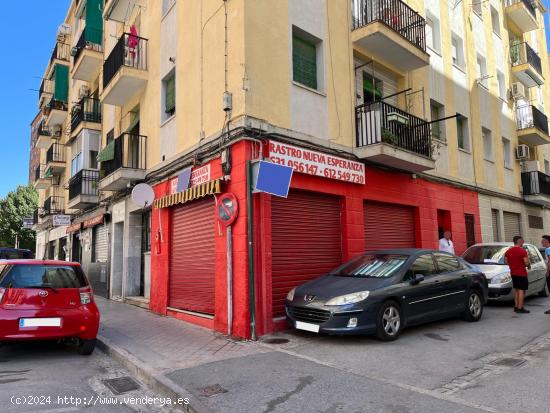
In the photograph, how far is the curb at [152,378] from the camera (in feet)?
14.6

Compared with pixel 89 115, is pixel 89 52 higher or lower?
higher

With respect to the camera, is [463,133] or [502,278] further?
[463,133]

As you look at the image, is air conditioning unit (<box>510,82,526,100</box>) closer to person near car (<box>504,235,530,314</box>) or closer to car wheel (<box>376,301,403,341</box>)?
person near car (<box>504,235,530,314</box>)

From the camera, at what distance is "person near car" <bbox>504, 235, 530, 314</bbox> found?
30.8 feet

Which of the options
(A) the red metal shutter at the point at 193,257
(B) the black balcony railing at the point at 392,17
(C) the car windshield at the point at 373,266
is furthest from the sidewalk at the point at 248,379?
(B) the black balcony railing at the point at 392,17

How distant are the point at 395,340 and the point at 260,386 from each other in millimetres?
2946

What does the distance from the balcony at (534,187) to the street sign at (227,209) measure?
16.1 m

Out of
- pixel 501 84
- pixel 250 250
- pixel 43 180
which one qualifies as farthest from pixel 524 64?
pixel 43 180

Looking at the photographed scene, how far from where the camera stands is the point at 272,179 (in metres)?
7.58

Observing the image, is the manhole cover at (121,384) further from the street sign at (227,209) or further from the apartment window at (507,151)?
the apartment window at (507,151)

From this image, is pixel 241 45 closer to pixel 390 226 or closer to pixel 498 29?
pixel 390 226

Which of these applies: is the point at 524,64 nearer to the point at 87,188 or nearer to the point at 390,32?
the point at 390,32

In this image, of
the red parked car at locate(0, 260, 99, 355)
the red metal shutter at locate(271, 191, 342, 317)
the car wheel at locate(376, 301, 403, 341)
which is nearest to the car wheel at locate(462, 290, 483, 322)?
the car wheel at locate(376, 301, 403, 341)

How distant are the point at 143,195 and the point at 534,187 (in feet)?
55.4
